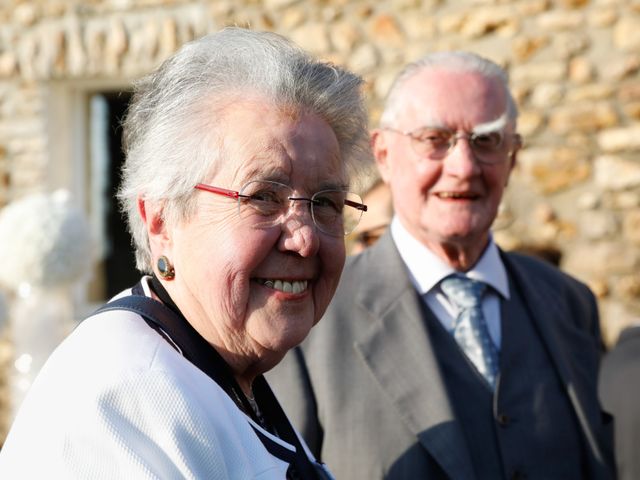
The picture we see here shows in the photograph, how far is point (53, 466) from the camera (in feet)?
4.36

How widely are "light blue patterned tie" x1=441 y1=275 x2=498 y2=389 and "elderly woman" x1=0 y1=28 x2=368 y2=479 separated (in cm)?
86

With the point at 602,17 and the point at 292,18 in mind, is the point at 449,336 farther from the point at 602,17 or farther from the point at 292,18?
the point at 292,18

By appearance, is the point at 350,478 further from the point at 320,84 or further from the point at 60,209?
the point at 60,209

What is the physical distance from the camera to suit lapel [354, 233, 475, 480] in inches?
92.5

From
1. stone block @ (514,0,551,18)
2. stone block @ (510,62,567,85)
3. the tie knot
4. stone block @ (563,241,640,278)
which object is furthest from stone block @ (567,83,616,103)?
the tie knot

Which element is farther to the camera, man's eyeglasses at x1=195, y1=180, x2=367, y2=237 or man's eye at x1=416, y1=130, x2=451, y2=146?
man's eye at x1=416, y1=130, x2=451, y2=146

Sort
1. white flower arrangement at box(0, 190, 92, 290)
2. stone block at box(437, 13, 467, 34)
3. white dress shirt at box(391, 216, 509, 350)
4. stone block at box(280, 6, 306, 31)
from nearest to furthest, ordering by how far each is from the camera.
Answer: white dress shirt at box(391, 216, 509, 350) < white flower arrangement at box(0, 190, 92, 290) < stone block at box(437, 13, 467, 34) < stone block at box(280, 6, 306, 31)

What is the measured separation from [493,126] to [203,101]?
4.26ft

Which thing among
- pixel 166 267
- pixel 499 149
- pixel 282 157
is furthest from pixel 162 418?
pixel 499 149

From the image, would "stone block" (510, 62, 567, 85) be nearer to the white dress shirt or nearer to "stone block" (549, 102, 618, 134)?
"stone block" (549, 102, 618, 134)

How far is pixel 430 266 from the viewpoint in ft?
8.90

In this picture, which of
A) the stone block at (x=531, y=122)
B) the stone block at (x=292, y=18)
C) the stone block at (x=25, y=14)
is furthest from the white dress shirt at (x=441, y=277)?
the stone block at (x=25, y=14)

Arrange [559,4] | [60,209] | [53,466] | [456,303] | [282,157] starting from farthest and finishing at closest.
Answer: [559,4]
[60,209]
[456,303]
[282,157]
[53,466]

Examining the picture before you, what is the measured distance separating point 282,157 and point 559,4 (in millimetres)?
3988
